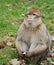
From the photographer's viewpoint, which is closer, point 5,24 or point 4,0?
point 5,24

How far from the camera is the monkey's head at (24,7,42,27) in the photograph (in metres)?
5.92

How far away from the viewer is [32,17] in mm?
5926

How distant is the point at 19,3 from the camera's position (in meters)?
11.0

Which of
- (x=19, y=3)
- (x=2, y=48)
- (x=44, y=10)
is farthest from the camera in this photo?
(x=19, y=3)

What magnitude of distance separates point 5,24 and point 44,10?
1950 millimetres

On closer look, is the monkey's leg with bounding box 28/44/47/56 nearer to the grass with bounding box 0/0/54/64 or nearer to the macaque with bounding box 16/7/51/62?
the macaque with bounding box 16/7/51/62

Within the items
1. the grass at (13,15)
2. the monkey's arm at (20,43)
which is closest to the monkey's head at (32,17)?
the monkey's arm at (20,43)

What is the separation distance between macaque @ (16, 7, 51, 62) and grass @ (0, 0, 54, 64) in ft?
1.37

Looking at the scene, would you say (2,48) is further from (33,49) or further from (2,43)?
(33,49)

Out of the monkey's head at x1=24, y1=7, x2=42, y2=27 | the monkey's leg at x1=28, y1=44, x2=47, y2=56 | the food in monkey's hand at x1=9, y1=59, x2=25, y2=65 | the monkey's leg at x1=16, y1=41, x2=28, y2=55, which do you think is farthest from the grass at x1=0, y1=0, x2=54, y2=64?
the monkey's head at x1=24, y1=7, x2=42, y2=27

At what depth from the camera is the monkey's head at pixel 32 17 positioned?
592cm

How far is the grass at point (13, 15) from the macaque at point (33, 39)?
416 mm

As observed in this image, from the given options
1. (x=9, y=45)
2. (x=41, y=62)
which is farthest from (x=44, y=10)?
(x=41, y=62)

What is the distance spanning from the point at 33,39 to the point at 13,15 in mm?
3537
